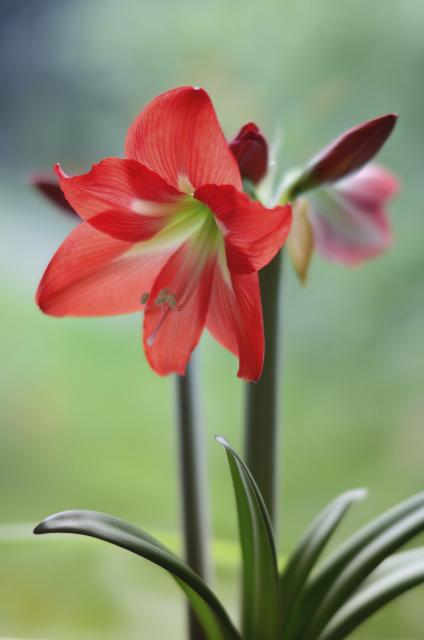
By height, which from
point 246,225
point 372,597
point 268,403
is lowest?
point 372,597

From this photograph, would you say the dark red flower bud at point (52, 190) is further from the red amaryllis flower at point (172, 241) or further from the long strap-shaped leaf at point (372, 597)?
the long strap-shaped leaf at point (372, 597)

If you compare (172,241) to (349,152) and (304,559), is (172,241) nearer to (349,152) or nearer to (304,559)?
(349,152)

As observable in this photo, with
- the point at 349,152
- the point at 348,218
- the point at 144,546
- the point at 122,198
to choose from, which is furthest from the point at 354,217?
the point at 144,546

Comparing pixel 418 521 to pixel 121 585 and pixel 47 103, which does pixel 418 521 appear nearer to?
pixel 121 585

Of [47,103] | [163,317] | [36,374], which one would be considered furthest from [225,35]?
[163,317]

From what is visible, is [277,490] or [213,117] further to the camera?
[277,490]

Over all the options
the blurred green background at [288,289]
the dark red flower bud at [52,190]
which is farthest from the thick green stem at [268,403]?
the blurred green background at [288,289]

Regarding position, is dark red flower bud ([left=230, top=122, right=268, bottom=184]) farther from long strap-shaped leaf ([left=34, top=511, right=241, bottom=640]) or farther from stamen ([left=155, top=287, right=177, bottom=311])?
long strap-shaped leaf ([left=34, top=511, right=241, bottom=640])
